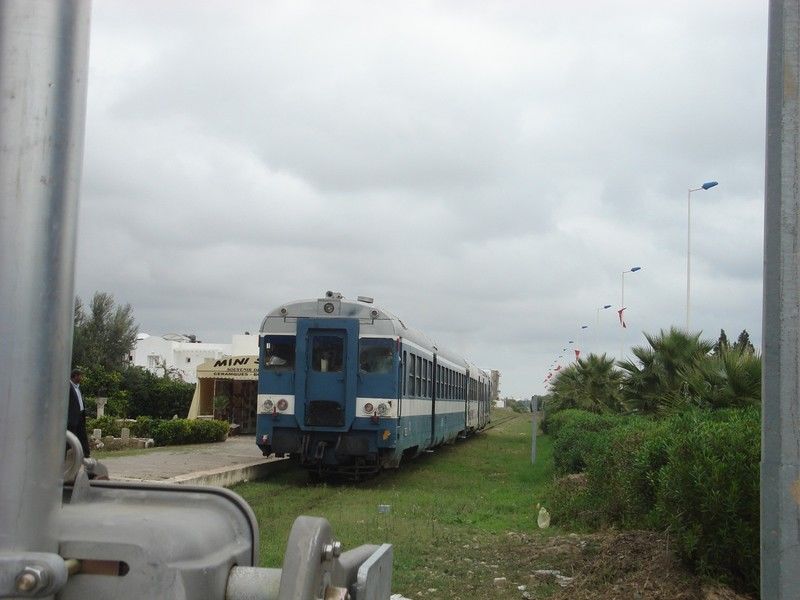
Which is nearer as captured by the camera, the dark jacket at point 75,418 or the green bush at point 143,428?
the dark jacket at point 75,418

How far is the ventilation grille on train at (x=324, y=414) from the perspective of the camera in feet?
50.7

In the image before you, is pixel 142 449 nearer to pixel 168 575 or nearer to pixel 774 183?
pixel 774 183

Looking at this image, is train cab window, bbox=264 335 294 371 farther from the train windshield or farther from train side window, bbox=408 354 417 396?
train side window, bbox=408 354 417 396

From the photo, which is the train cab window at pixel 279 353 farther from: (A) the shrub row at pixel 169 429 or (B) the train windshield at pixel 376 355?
(A) the shrub row at pixel 169 429

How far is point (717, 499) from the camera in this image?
659 cm

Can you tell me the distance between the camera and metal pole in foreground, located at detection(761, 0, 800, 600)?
4203 millimetres

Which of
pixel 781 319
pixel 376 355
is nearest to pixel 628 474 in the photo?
pixel 781 319

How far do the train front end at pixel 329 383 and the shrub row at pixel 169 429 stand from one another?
923 centimetres

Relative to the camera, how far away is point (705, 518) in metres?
6.77

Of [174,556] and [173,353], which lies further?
[173,353]

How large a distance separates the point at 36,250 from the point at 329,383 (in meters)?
14.2

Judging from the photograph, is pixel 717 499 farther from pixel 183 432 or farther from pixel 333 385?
pixel 183 432

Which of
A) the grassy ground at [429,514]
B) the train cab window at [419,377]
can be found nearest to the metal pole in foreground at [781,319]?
the grassy ground at [429,514]

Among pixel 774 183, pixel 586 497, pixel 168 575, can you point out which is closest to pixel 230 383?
pixel 586 497
